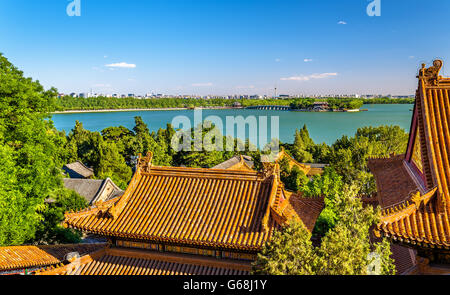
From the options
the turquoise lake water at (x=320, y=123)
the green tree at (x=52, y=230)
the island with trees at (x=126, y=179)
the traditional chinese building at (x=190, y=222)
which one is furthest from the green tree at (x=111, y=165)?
the turquoise lake water at (x=320, y=123)

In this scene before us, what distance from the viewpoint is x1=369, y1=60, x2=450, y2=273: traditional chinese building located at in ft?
19.8

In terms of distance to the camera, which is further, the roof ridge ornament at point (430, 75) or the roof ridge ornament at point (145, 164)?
the roof ridge ornament at point (145, 164)

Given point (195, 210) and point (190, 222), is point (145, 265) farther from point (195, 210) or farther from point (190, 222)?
point (195, 210)

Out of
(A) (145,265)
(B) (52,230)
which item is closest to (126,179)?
(B) (52,230)

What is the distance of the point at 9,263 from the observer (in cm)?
1094

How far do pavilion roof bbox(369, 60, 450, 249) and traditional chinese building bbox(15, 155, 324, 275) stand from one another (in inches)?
94.5

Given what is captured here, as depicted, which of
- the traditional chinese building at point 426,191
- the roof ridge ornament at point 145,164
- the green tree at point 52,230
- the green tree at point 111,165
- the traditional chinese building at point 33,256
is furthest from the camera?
the green tree at point 111,165

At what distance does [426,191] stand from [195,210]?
584 centimetres

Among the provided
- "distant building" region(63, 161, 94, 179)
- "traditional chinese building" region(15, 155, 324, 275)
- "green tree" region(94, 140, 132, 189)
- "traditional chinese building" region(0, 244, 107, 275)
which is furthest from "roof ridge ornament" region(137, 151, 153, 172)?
"distant building" region(63, 161, 94, 179)

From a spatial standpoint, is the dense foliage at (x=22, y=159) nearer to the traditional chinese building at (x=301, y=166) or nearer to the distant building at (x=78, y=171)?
the distant building at (x=78, y=171)

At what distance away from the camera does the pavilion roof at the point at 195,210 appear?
27.5 ft

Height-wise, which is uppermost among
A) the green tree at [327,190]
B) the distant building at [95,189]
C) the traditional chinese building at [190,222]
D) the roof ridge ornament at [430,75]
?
the roof ridge ornament at [430,75]

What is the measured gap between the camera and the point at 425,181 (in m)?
7.20

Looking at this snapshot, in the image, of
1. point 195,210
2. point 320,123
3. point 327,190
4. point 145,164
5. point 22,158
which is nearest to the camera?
point 195,210
